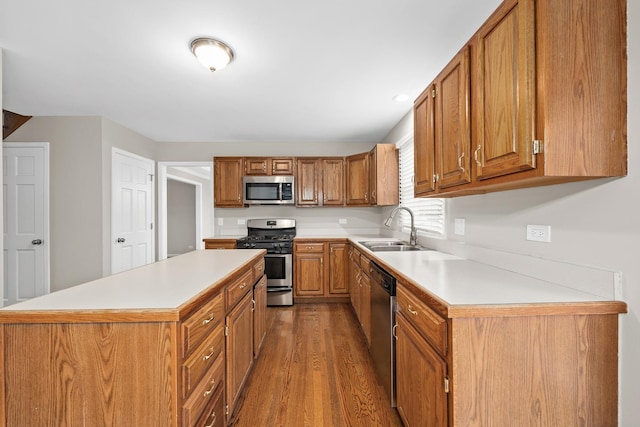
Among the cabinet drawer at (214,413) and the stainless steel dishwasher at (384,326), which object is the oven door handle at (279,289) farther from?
the cabinet drawer at (214,413)

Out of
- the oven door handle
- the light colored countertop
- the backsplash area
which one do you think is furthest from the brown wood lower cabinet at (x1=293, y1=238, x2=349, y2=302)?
the light colored countertop

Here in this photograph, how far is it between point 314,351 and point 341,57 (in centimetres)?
251

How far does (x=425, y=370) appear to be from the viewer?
1.22 m

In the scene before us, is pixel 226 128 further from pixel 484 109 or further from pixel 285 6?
pixel 484 109

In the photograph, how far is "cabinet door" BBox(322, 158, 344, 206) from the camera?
14.3 feet

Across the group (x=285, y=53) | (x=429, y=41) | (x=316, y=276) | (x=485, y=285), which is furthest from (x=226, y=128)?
(x=485, y=285)

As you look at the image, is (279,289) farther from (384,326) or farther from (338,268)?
(384,326)

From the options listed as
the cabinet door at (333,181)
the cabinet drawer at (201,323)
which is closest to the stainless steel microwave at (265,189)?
the cabinet door at (333,181)

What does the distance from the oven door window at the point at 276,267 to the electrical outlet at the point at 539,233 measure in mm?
2961

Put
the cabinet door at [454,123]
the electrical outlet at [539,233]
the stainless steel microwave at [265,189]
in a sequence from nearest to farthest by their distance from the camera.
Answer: the electrical outlet at [539,233], the cabinet door at [454,123], the stainless steel microwave at [265,189]

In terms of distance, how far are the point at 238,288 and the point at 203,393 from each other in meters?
0.64

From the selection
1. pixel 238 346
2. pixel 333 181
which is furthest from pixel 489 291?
pixel 333 181

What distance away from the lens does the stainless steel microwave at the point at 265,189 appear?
4270 millimetres

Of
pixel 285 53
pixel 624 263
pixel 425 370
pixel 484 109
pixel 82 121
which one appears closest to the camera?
pixel 624 263
